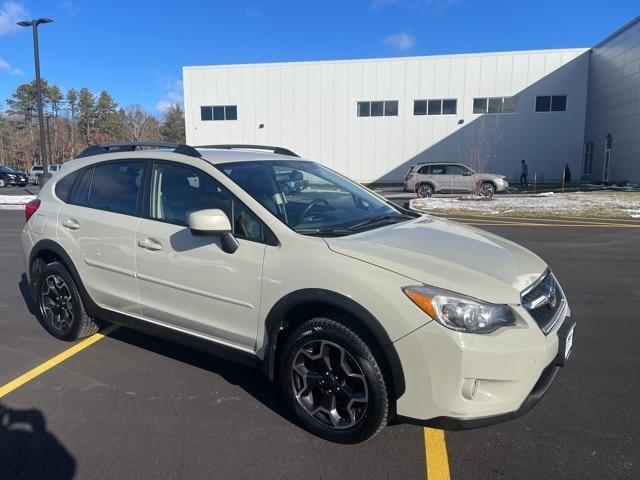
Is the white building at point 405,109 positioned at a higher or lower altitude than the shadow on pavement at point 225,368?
higher

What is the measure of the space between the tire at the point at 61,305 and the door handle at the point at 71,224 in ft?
1.25

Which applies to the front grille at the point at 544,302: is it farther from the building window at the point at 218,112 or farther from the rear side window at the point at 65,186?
the building window at the point at 218,112

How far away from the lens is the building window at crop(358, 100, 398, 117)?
33.1 meters

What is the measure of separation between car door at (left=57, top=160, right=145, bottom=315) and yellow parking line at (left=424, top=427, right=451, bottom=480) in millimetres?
2310

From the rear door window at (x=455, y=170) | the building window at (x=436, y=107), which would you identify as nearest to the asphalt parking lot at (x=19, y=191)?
the rear door window at (x=455, y=170)

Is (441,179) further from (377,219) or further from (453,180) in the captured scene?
(377,219)

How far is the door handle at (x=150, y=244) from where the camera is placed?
3.43 m

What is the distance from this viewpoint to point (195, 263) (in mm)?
3211

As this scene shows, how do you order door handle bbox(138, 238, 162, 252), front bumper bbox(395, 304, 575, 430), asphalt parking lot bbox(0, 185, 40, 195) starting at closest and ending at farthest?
front bumper bbox(395, 304, 575, 430)
door handle bbox(138, 238, 162, 252)
asphalt parking lot bbox(0, 185, 40, 195)

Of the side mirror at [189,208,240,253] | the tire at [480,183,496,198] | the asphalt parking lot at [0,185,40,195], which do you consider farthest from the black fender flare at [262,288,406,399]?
the asphalt parking lot at [0,185,40,195]

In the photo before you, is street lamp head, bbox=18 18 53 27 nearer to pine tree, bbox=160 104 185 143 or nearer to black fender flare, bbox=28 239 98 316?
black fender flare, bbox=28 239 98 316

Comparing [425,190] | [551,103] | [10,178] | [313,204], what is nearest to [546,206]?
[425,190]

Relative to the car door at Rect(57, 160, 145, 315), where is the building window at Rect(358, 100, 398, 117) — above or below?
above

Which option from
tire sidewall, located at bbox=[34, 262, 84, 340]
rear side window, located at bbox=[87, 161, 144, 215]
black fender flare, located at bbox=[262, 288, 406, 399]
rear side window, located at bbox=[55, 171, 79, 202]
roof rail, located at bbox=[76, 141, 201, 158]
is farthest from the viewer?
rear side window, located at bbox=[55, 171, 79, 202]
